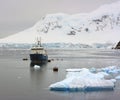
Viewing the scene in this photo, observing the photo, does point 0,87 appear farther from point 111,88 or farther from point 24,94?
point 111,88

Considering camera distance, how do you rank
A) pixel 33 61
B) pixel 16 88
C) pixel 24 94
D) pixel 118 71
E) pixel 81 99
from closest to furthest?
pixel 81 99
pixel 24 94
pixel 16 88
pixel 118 71
pixel 33 61

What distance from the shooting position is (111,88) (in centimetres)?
2431

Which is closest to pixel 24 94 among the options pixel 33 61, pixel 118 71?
pixel 118 71

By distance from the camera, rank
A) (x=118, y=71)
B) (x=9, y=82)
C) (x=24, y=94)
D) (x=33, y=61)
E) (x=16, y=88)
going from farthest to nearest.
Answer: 1. (x=33, y=61)
2. (x=118, y=71)
3. (x=9, y=82)
4. (x=16, y=88)
5. (x=24, y=94)

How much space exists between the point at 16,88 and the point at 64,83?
13.7 feet

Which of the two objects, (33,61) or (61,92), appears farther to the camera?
(33,61)

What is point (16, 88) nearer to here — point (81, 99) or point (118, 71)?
point (81, 99)

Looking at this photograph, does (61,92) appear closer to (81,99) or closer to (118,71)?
(81,99)

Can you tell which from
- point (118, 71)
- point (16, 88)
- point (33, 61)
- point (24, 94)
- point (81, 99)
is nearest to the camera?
point (81, 99)

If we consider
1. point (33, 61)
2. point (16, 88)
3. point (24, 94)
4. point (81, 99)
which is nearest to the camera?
point (81, 99)

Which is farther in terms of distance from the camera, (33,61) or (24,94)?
(33,61)

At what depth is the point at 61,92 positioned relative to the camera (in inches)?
918

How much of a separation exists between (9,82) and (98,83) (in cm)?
861

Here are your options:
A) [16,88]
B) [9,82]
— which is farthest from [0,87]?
[9,82]
